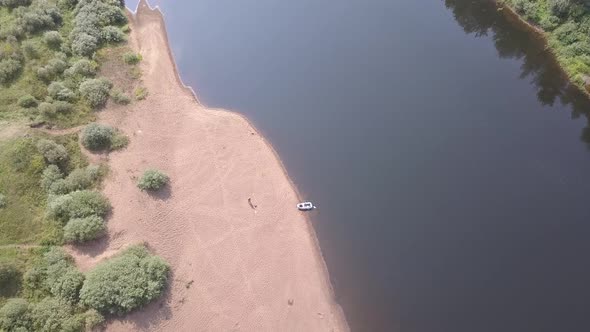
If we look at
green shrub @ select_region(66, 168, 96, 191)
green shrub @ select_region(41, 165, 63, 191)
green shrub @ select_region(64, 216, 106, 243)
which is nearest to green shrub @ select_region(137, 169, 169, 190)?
green shrub @ select_region(66, 168, 96, 191)

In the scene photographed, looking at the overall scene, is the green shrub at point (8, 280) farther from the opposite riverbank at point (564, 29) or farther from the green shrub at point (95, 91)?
the opposite riverbank at point (564, 29)

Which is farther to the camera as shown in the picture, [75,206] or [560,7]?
[560,7]

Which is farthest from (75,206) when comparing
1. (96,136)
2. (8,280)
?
(96,136)

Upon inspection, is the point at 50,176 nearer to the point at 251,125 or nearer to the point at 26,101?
the point at 26,101

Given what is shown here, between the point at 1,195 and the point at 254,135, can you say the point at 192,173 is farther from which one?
the point at 1,195

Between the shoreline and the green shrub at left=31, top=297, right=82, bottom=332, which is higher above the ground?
the shoreline

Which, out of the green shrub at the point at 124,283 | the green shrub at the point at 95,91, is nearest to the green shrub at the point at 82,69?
the green shrub at the point at 95,91

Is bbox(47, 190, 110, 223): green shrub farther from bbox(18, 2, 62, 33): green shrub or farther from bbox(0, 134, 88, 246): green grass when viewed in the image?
bbox(18, 2, 62, 33): green shrub
